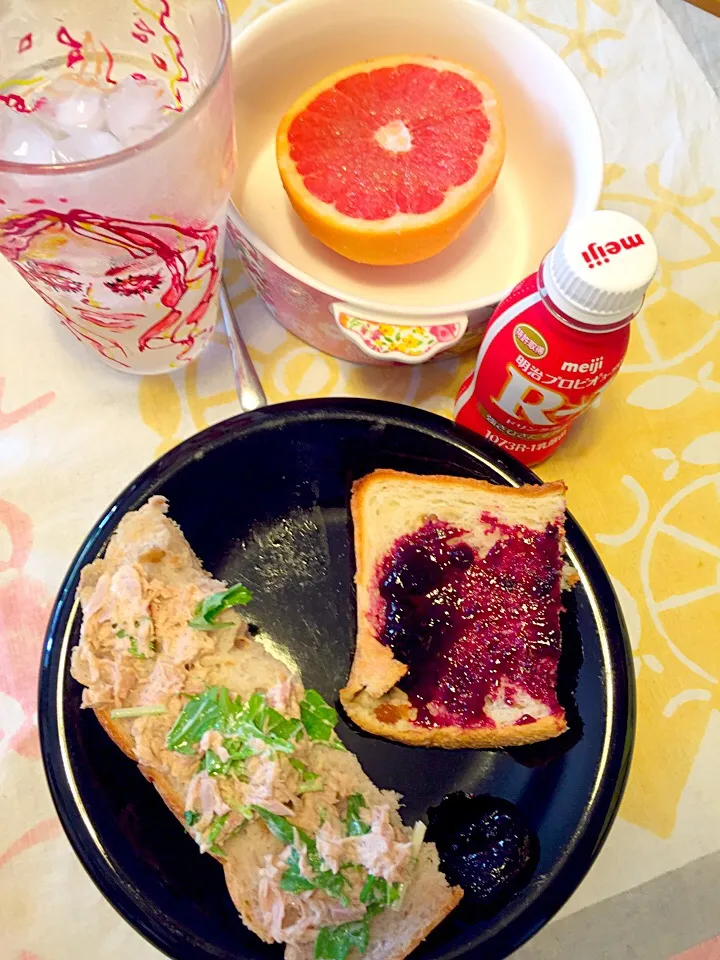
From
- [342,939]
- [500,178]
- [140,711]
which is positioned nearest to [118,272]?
[140,711]

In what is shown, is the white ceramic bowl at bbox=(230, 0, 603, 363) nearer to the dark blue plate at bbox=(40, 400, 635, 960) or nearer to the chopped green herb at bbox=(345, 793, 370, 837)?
the dark blue plate at bbox=(40, 400, 635, 960)

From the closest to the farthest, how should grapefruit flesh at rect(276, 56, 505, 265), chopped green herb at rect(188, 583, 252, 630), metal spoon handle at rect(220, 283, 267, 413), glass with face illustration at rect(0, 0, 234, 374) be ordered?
glass with face illustration at rect(0, 0, 234, 374) → chopped green herb at rect(188, 583, 252, 630) → grapefruit flesh at rect(276, 56, 505, 265) → metal spoon handle at rect(220, 283, 267, 413)

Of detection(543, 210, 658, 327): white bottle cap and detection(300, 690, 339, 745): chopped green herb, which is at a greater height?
detection(543, 210, 658, 327): white bottle cap

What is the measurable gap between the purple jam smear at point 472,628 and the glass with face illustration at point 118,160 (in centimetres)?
49

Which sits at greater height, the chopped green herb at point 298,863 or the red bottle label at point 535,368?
the red bottle label at point 535,368

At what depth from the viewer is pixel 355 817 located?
877mm

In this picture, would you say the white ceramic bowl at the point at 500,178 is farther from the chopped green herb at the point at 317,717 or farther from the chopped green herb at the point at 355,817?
the chopped green herb at the point at 355,817

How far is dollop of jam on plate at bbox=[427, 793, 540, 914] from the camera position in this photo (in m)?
0.86

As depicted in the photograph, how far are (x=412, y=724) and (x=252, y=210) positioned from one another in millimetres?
852

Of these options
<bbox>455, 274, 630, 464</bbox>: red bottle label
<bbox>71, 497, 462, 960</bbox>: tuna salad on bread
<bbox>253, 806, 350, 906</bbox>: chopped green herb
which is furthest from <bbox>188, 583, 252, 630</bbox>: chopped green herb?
<bbox>455, 274, 630, 464</bbox>: red bottle label

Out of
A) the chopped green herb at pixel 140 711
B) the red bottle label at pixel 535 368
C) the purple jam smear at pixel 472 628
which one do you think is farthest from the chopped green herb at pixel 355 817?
the red bottle label at pixel 535 368

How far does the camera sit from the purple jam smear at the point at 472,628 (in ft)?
3.02

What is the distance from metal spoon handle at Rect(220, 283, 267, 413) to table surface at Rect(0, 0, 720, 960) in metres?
0.03

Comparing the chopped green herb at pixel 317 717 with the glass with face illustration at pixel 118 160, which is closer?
the glass with face illustration at pixel 118 160
